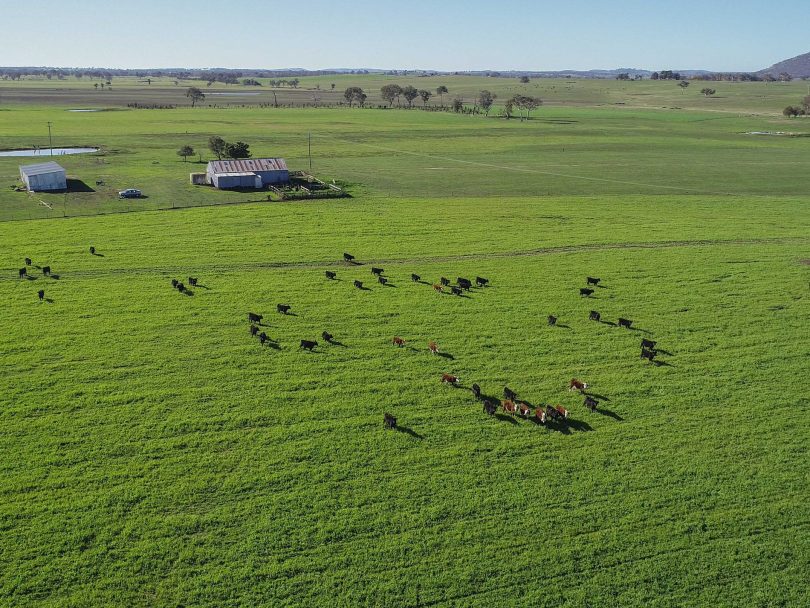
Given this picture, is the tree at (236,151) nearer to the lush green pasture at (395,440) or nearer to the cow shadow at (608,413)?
the lush green pasture at (395,440)

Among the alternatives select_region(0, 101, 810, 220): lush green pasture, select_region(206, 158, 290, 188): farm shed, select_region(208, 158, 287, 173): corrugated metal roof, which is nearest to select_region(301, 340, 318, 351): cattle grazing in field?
select_region(0, 101, 810, 220): lush green pasture

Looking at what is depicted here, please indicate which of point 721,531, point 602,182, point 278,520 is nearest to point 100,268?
point 278,520

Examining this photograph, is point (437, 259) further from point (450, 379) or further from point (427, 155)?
point (427, 155)

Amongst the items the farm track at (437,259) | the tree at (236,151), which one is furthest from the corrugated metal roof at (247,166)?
the farm track at (437,259)

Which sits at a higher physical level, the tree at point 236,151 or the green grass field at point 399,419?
the tree at point 236,151

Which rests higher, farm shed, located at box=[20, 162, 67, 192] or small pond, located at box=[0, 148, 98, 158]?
small pond, located at box=[0, 148, 98, 158]

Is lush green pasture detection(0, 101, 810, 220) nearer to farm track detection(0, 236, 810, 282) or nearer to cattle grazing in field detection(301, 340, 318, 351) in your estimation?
farm track detection(0, 236, 810, 282)
